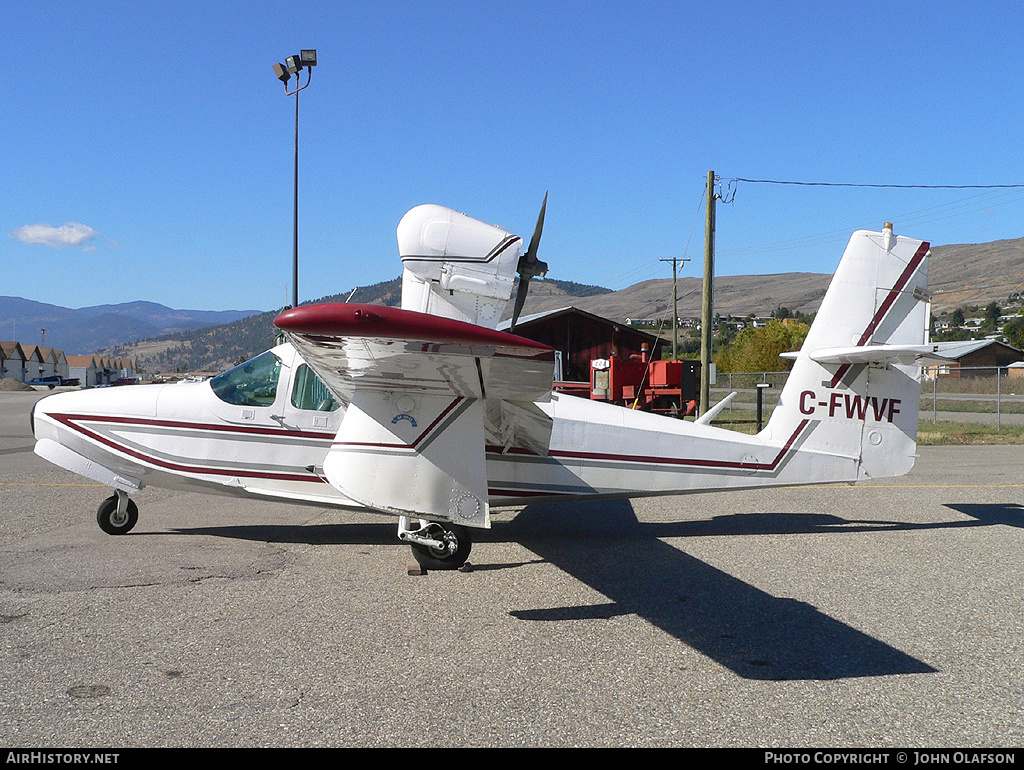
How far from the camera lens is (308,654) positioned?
14.6ft

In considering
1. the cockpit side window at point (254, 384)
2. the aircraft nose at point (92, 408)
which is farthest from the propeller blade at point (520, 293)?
the aircraft nose at point (92, 408)

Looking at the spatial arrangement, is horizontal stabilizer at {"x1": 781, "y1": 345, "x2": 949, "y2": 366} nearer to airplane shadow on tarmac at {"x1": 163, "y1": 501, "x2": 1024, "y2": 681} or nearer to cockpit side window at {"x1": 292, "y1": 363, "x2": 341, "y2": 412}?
airplane shadow on tarmac at {"x1": 163, "y1": 501, "x2": 1024, "y2": 681}

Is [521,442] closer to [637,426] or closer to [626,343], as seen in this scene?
[637,426]

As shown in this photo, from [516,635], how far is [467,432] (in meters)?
1.62

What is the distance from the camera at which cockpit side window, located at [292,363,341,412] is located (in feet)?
23.8

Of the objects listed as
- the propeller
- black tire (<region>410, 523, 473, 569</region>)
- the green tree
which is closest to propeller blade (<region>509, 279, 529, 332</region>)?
the propeller

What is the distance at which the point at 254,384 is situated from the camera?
7.36 m

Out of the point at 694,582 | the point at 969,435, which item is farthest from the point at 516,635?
the point at 969,435

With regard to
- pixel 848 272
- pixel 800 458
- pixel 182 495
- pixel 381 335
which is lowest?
pixel 182 495

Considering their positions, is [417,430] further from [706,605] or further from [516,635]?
[706,605]

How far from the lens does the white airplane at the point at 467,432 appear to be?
5.61 metres

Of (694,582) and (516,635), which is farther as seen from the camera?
(694,582)
